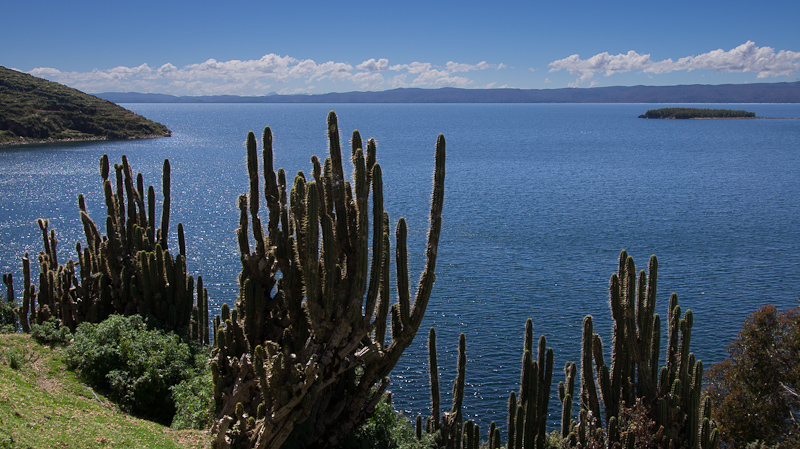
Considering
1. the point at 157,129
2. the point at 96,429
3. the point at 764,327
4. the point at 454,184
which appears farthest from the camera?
the point at 157,129

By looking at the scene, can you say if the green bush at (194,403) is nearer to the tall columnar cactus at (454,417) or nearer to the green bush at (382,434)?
the green bush at (382,434)

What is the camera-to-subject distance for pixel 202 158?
4272 inches

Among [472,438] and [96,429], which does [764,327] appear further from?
[96,429]

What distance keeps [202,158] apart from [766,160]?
10108 centimetres

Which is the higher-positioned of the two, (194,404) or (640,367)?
(640,367)

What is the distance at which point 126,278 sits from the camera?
24.5 meters

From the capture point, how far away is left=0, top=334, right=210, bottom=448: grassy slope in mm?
13164

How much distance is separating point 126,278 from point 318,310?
44.8 feet

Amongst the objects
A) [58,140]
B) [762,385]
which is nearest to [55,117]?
[58,140]

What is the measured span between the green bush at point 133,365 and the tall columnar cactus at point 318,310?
3.81m

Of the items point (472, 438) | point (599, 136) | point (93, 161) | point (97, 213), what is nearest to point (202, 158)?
point (93, 161)

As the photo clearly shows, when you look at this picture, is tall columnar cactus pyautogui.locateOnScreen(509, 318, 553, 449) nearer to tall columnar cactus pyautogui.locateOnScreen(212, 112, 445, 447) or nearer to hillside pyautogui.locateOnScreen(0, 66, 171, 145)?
tall columnar cactus pyautogui.locateOnScreen(212, 112, 445, 447)

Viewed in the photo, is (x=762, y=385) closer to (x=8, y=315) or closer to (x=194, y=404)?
(x=194, y=404)

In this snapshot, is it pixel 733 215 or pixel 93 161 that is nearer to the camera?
pixel 733 215
